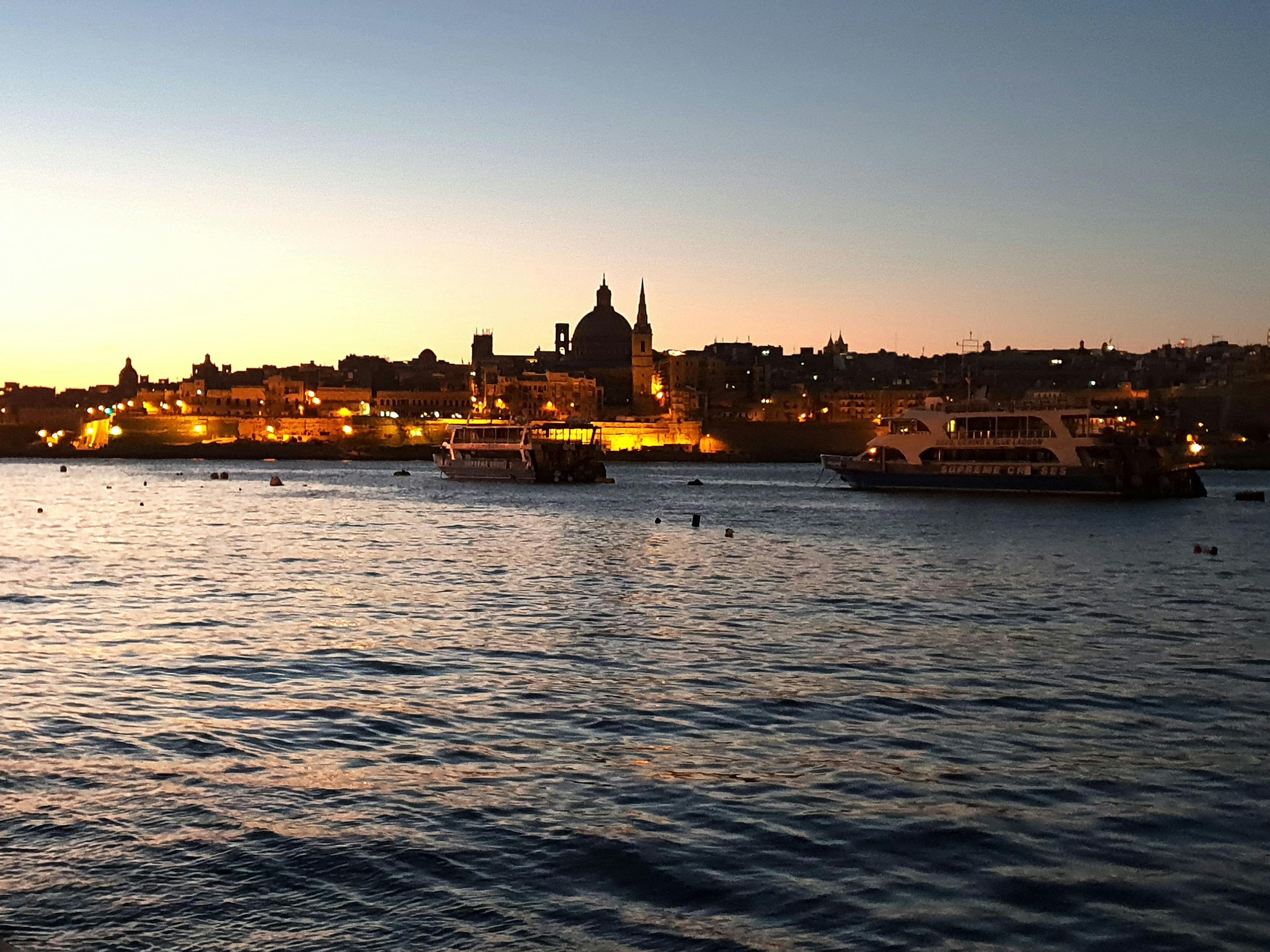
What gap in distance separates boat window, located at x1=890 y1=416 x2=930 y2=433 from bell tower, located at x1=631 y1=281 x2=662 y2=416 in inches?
3970

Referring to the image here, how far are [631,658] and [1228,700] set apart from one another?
304 inches

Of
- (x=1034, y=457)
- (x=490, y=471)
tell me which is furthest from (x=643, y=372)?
(x=1034, y=457)

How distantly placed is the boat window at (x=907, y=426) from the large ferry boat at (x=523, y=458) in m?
23.8

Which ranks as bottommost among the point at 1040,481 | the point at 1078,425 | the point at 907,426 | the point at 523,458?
the point at 1040,481

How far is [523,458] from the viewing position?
97062 millimetres

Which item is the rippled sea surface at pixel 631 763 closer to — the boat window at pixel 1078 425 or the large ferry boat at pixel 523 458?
the boat window at pixel 1078 425

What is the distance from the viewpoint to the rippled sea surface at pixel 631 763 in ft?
27.4

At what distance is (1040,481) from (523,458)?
39.5 meters

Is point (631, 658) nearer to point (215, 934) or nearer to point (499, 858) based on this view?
point (499, 858)

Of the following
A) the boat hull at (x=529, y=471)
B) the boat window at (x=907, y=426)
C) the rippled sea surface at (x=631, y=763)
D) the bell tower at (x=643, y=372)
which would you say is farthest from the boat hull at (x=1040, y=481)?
the bell tower at (x=643, y=372)

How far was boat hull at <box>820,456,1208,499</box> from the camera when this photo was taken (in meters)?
71.9

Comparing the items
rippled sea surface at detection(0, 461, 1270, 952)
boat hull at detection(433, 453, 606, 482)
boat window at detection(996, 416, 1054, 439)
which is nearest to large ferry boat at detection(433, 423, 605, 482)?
boat hull at detection(433, 453, 606, 482)

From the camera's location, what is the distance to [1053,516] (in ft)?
189

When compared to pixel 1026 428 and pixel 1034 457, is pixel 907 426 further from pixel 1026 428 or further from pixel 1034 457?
pixel 1034 457
